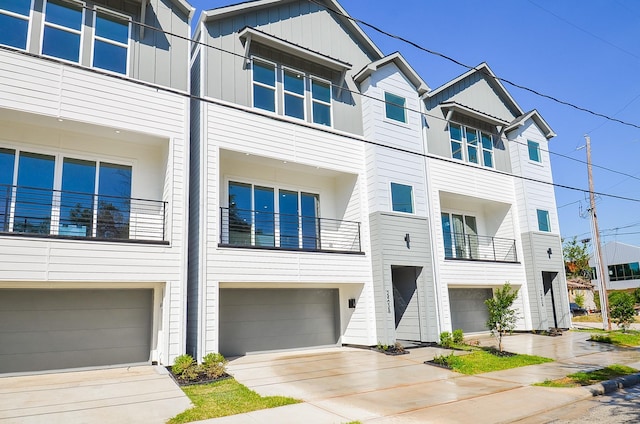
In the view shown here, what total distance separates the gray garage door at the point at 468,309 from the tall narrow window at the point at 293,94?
32.1ft

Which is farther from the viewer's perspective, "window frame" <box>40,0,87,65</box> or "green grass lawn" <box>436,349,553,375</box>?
"green grass lawn" <box>436,349,553,375</box>

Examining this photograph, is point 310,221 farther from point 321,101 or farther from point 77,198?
point 77,198

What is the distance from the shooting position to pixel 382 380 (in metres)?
9.35

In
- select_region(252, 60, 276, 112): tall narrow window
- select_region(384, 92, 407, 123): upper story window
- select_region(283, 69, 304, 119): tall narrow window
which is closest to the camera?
select_region(252, 60, 276, 112): tall narrow window

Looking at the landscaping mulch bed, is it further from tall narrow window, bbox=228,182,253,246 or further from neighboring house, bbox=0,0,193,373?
tall narrow window, bbox=228,182,253,246

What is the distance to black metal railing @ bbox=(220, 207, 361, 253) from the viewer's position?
12.9 metres

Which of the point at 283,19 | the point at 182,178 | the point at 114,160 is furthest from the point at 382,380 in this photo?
the point at 283,19

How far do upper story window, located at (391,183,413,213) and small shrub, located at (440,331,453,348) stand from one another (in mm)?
4329

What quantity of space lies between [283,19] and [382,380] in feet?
37.6

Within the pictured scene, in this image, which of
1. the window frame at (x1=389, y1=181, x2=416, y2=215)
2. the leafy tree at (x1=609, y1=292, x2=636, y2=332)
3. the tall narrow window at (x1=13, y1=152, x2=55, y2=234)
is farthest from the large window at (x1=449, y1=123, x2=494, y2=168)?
the tall narrow window at (x1=13, y1=152, x2=55, y2=234)

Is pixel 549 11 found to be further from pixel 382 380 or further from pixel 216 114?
pixel 382 380

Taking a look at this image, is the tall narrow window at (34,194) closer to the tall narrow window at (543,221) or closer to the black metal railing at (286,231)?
the black metal railing at (286,231)

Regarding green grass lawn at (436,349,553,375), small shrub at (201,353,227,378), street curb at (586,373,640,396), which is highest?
small shrub at (201,353,227,378)

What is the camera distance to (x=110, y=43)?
11.1 metres
